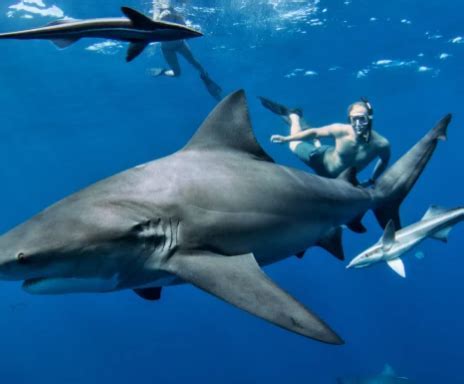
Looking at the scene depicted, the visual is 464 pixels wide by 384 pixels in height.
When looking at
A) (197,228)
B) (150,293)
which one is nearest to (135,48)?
(197,228)

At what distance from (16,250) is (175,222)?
1.06 m

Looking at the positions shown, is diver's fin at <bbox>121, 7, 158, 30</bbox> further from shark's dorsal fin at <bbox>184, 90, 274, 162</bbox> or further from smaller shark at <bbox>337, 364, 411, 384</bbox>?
smaller shark at <bbox>337, 364, 411, 384</bbox>

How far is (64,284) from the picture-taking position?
2.64 m

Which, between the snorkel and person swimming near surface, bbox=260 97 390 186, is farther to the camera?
person swimming near surface, bbox=260 97 390 186

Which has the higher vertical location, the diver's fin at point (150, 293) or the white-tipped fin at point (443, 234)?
the diver's fin at point (150, 293)

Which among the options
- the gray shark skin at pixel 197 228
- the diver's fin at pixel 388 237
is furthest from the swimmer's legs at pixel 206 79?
the gray shark skin at pixel 197 228

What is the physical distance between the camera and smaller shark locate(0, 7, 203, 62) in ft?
10.2

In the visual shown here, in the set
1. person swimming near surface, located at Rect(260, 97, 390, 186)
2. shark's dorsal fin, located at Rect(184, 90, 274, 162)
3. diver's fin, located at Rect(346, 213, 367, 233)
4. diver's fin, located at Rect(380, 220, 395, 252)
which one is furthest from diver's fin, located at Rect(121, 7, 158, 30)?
person swimming near surface, located at Rect(260, 97, 390, 186)

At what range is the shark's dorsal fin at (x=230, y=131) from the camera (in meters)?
4.12

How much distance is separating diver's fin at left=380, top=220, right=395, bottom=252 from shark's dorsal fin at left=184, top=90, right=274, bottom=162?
287 cm

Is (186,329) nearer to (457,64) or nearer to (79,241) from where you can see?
(457,64)

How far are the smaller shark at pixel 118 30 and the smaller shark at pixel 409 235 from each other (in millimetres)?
4267

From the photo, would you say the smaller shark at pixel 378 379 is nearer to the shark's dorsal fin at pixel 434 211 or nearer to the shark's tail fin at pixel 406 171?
the shark's dorsal fin at pixel 434 211

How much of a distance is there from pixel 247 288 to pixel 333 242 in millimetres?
2505
